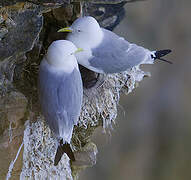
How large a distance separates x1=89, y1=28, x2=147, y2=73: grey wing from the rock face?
0.15m

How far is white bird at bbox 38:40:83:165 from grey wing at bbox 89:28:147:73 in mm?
110

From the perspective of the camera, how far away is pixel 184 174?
12.3 feet

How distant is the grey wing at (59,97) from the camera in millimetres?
1322

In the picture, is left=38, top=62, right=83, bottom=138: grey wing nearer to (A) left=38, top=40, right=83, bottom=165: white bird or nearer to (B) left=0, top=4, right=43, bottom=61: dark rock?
(A) left=38, top=40, right=83, bottom=165: white bird

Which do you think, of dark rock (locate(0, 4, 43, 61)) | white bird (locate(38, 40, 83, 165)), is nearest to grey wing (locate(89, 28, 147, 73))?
white bird (locate(38, 40, 83, 165))

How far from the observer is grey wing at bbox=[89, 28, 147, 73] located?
1457 mm

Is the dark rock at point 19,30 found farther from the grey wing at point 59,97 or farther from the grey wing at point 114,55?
the grey wing at point 114,55

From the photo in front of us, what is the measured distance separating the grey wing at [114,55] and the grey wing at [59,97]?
0.42 ft

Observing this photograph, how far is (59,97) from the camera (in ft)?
4.34

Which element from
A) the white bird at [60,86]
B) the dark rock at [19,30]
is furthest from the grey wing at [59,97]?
the dark rock at [19,30]

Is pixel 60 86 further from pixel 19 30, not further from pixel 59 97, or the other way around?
pixel 19 30

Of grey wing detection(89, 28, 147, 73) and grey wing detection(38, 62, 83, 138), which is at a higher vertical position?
grey wing detection(89, 28, 147, 73)

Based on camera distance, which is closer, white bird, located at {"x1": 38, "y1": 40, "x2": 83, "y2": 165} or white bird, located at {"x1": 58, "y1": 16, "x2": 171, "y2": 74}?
white bird, located at {"x1": 38, "y1": 40, "x2": 83, "y2": 165}

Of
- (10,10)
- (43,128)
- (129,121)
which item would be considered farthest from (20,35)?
(129,121)
